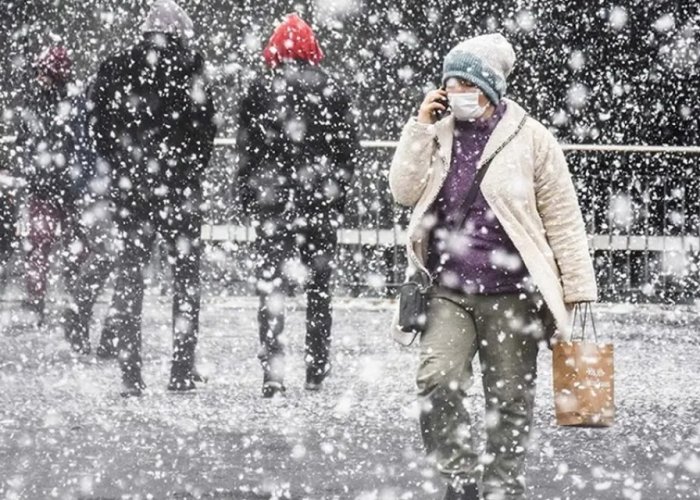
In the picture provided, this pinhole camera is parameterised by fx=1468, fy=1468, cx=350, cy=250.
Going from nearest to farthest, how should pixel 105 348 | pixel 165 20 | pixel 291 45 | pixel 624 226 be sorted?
pixel 165 20, pixel 291 45, pixel 105 348, pixel 624 226

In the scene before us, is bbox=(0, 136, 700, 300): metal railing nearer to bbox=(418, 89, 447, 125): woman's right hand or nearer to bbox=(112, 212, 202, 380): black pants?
bbox=(112, 212, 202, 380): black pants

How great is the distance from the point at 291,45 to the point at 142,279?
5.04 ft

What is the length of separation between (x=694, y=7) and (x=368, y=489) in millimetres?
11966

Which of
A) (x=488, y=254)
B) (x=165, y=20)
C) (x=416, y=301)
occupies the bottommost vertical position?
(x=416, y=301)

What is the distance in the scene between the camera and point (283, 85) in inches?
308

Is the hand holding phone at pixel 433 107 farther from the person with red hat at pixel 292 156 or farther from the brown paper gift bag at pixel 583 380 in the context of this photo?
the person with red hat at pixel 292 156

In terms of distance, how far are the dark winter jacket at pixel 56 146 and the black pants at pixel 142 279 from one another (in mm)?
1665

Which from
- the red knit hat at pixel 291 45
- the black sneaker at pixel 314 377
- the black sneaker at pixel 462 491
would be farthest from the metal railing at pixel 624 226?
the black sneaker at pixel 462 491

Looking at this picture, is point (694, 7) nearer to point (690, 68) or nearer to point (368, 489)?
point (690, 68)

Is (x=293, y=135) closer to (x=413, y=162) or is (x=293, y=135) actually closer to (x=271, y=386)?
(x=271, y=386)

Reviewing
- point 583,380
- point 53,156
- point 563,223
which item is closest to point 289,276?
point 53,156

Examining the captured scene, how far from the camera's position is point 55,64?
9.72 metres

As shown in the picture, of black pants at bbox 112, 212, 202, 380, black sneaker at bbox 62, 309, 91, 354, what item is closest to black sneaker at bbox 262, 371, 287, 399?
black pants at bbox 112, 212, 202, 380

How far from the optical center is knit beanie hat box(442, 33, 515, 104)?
16.7 feet
